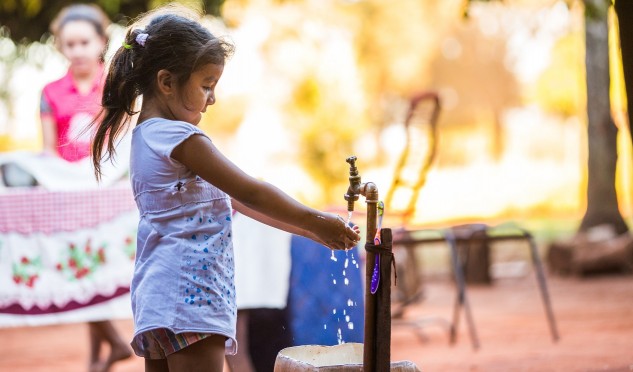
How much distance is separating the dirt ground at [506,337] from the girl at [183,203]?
332cm

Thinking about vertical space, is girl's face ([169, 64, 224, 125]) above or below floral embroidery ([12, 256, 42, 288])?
above

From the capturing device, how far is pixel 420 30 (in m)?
36.6

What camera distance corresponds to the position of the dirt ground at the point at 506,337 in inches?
229

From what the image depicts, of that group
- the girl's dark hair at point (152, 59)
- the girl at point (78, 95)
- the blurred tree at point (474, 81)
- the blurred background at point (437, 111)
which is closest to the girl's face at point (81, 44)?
the girl at point (78, 95)

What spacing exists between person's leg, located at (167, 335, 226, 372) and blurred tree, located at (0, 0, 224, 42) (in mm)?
8677

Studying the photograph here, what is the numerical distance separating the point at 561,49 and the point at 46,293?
2752cm

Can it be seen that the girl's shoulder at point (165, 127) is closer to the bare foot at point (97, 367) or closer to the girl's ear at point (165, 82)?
the girl's ear at point (165, 82)

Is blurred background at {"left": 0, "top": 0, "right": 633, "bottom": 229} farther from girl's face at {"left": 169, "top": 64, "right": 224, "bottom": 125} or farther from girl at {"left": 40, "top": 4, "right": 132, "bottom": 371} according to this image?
girl's face at {"left": 169, "top": 64, "right": 224, "bottom": 125}

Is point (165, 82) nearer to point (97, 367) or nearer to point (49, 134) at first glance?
point (49, 134)

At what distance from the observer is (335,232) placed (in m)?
2.36

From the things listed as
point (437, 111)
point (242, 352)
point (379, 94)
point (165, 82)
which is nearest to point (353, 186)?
point (165, 82)

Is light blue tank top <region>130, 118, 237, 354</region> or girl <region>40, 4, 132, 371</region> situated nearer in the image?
light blue tank top <region>130, 118, 237, 354</region>

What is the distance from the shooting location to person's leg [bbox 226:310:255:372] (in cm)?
450

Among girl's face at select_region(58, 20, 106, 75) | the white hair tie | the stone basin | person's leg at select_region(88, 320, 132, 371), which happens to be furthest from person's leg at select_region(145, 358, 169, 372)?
girl's face at select_region(58, 20, 106, 75)
